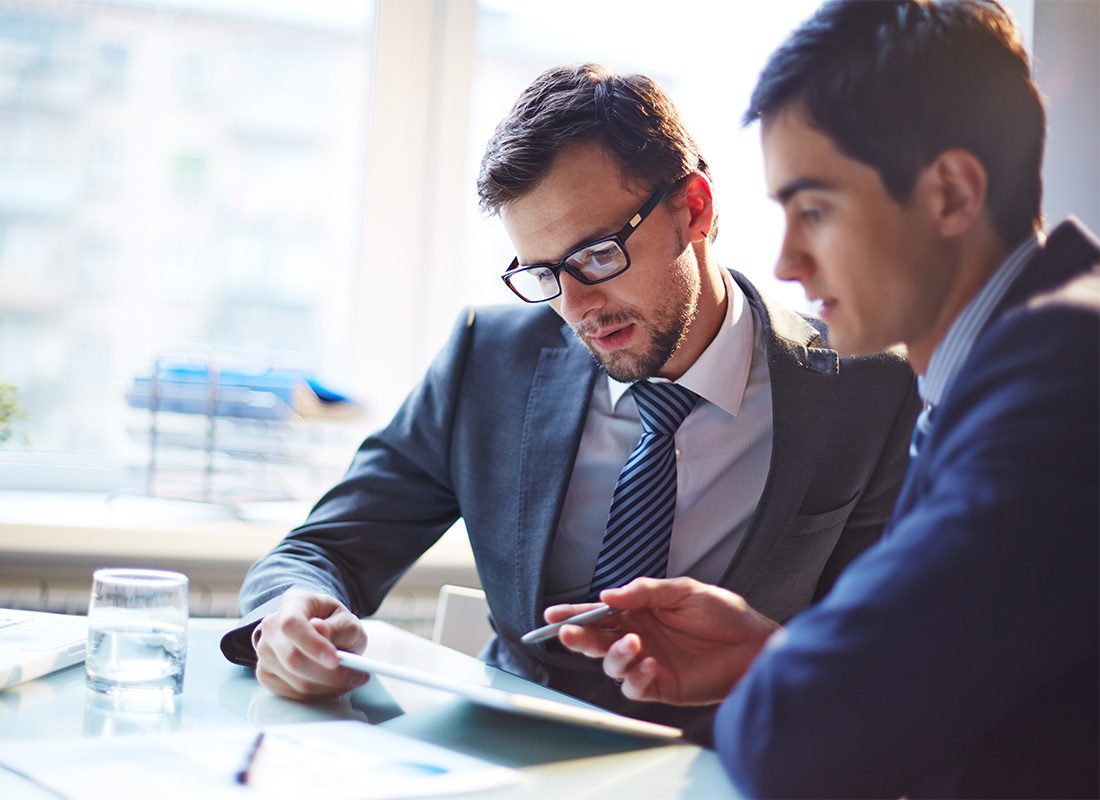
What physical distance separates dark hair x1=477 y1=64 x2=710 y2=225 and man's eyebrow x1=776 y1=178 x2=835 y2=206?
0.75 m

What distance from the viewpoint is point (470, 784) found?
0.90 metres

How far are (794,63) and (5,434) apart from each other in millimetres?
2044

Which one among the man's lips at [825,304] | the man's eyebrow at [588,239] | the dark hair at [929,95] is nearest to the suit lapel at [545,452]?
the man's eyebrow at [588,239]

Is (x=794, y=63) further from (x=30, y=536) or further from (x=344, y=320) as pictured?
(x=344, y=320)

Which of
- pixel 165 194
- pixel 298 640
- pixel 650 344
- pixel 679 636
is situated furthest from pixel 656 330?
pixel 165 194

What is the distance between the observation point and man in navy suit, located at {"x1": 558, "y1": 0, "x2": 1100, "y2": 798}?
623 millimetres

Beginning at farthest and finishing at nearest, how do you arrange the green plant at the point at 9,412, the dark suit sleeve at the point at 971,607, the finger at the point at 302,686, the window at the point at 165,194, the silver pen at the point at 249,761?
the window at the point at 165,194
the green plant at the point at 9,412
the finger at the point at 302,686
the silver pen at the point at 249,761
the dark suit sleeve at the point at 971,607

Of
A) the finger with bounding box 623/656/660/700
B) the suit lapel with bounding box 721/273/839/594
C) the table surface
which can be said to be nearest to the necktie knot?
the suit lapel with bounding box 721/273/839/594

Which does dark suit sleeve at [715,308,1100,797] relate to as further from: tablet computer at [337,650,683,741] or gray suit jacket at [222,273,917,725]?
gray suit jacket at [222,273,917,725]

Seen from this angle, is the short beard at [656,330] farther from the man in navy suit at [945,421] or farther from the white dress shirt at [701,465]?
the man in navy suit at [945,421]

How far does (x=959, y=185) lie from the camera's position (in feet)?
2.47

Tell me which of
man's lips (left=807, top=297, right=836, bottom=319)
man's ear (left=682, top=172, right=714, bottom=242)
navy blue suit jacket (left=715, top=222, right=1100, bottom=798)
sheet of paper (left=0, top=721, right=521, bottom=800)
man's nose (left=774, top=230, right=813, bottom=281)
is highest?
man's ear (left=682, top=172, right=714, bottom=242)

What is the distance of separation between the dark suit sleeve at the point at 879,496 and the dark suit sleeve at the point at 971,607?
0.96m

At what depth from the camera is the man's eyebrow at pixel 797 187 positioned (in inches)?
31.3
